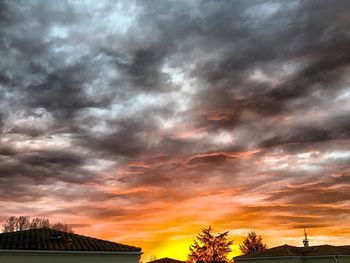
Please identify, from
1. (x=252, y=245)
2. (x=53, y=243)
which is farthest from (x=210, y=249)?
(x=53, y=243)

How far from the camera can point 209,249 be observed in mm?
84938

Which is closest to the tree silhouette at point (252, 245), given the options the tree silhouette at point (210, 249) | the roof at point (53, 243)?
the tree silhouette at point (210, 249)

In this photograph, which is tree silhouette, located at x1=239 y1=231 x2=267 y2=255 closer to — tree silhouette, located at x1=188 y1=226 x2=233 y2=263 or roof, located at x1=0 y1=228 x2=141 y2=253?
tree silhouette, located at x1=188 y1=226 x2=233 y2=263

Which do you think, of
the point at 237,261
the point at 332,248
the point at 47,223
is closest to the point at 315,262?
the point at 332,248

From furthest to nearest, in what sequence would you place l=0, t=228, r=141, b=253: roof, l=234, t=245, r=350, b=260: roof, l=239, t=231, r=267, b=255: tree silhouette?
l=239, t=231, r=267, b=255: tree silhouette
l=234, t=245, r=350, b=260: roof
l=0, t=228, r=141, b=253: roof

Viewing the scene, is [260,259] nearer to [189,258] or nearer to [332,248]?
[332,248]

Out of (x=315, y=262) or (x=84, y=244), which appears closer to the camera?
(x=84, y=244)

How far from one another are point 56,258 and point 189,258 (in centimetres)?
5708

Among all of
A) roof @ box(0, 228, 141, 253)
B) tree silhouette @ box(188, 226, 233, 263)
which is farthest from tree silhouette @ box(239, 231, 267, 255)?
roof @ box(0, 228, 141, 253)

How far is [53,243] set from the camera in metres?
33.4

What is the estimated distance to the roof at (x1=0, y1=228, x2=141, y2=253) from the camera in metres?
31.7

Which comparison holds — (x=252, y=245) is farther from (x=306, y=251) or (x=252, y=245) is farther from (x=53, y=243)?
(x=53, y=243)

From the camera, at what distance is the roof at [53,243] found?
31.7 meters

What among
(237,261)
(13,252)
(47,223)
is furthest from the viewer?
(47,223)
